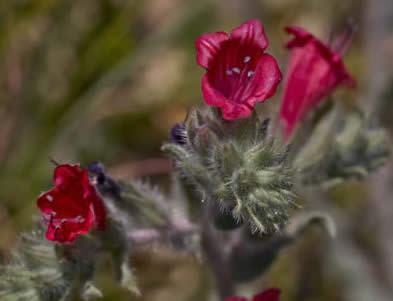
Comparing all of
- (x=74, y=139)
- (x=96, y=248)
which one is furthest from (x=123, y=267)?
(x=74, y=139)

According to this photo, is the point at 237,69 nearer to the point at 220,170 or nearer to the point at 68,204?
the point at 220,170

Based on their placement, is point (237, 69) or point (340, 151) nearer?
point (237, 69)

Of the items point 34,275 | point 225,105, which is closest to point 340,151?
point 225,105

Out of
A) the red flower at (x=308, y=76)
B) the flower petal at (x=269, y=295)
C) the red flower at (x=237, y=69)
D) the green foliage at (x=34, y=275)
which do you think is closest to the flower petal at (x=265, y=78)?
the red flower at (x=237, y=69)

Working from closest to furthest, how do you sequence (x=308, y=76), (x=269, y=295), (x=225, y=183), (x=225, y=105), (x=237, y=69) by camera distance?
(x=225, y=105) → (x=225, y=183) → (x=237, y=69) → (x=269, y=295) → (x=308, y=76)

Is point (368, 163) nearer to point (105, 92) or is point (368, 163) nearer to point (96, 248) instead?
point (96, 248)

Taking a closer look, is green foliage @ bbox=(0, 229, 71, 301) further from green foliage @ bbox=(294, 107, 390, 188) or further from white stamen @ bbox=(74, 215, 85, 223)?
green foliage @ bbox=(294, 107, 390, 188)

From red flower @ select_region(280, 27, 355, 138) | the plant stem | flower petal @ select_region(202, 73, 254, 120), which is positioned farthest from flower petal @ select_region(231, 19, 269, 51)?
the plant stem
